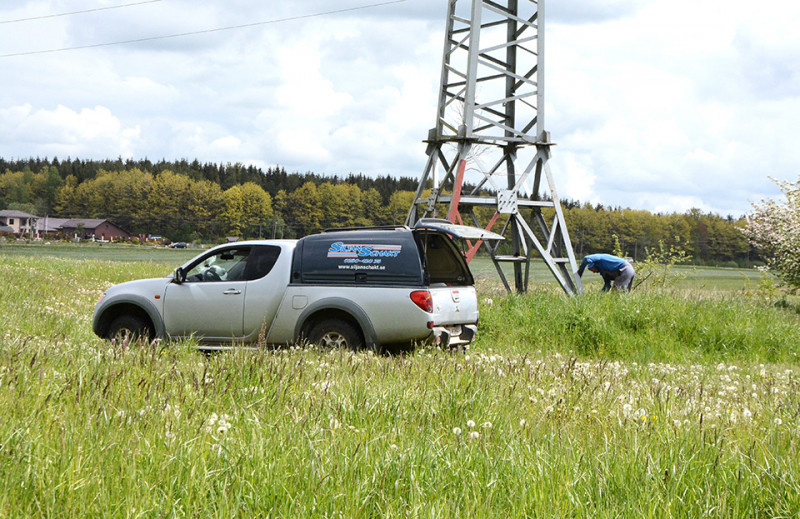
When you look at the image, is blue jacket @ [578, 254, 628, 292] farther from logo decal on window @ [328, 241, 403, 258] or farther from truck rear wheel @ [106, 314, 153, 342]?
truck rear wheel @ [106, 314, 153, 342]

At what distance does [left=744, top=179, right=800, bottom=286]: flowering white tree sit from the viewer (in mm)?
25219

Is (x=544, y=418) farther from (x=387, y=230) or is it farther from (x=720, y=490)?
(x=387, y=230)

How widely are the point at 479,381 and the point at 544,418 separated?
34.8 inches

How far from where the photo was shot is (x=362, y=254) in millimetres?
10039

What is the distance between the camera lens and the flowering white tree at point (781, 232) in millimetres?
25219

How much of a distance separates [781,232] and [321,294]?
23767 millimetres

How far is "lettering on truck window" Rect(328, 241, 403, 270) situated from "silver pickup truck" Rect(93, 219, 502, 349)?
0.6 inches

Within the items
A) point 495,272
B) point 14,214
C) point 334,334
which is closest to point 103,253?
point 495,272

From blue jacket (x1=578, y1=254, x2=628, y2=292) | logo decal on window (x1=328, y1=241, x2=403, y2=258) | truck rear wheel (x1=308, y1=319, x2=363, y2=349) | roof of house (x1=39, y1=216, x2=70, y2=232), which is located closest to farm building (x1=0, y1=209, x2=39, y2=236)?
roof of house (x1=39, y1=216, x2=70, y2=232)

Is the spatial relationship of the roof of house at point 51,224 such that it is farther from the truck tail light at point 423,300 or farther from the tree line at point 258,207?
the truck tail light at point 423,300

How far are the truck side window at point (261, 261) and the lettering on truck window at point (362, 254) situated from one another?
91 cm

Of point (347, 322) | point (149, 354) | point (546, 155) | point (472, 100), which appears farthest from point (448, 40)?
point (149, 354)

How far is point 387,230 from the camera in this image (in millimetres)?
10234

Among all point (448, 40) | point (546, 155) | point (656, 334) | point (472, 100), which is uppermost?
point (448, 40)
